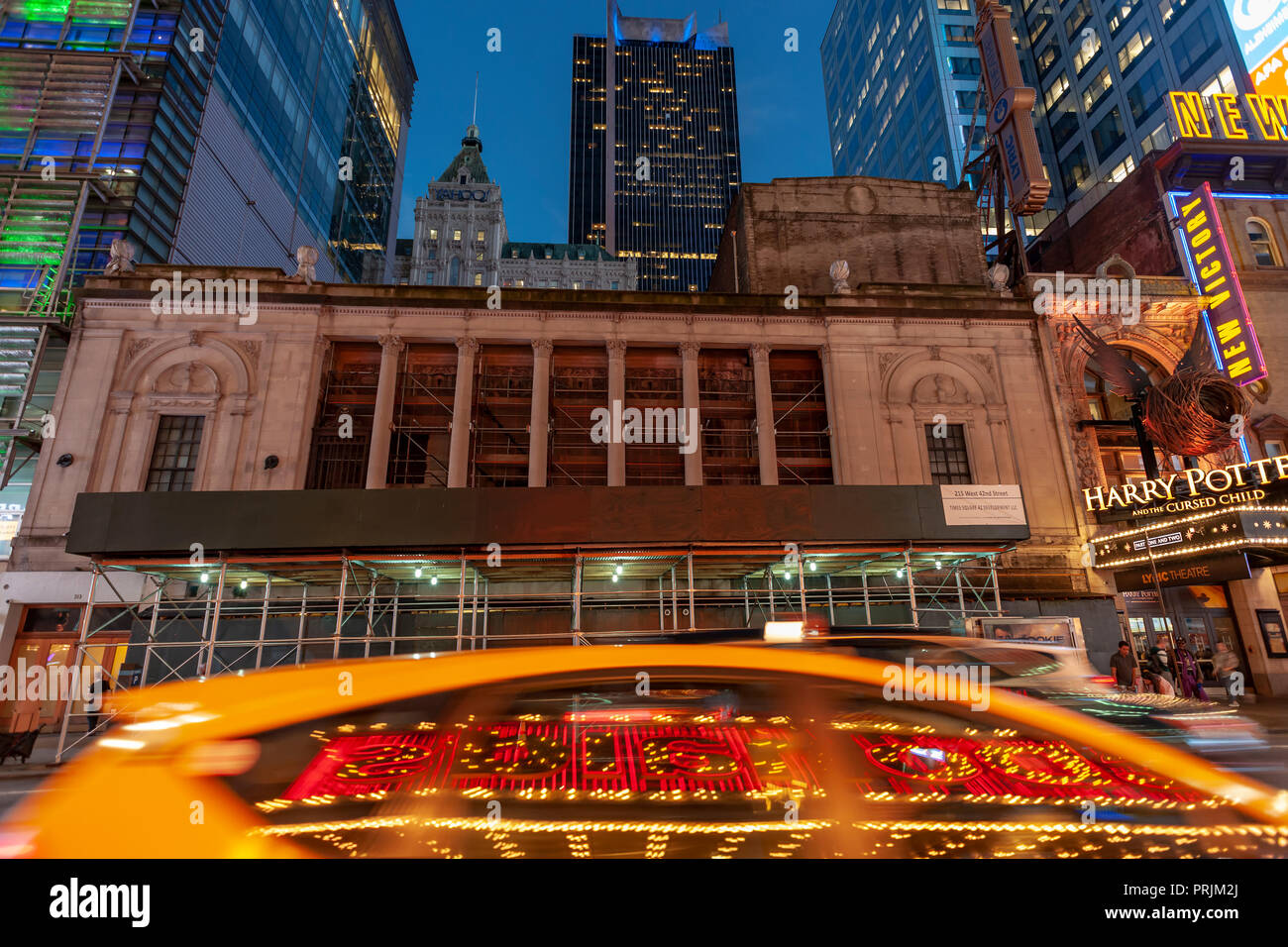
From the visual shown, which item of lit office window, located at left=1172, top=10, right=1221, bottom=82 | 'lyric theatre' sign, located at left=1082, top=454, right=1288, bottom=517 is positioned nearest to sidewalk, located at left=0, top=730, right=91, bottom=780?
'lyric theatre' sign, located at left=1082, top=454, right=1288, bottom=517

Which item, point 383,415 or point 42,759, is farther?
point 383,415

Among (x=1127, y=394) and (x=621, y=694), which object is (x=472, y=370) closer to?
(x=621, y=694)

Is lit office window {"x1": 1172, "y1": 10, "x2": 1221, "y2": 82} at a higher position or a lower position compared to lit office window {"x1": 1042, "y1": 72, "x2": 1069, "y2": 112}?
lower

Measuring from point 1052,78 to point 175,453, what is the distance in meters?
71.3

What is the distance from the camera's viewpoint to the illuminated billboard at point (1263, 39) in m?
31.9

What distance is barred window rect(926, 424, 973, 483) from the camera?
2194cm

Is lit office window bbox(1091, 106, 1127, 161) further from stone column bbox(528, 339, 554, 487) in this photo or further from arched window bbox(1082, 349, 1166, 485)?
stone column bbox(528, 339, 554, 487)

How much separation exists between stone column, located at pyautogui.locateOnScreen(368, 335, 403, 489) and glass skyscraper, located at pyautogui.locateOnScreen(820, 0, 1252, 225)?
38.0 metres

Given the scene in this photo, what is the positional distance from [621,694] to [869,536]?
12340 mm

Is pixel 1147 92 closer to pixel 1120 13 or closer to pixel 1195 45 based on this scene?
pixel 1195 45

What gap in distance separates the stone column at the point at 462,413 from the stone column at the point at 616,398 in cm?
506

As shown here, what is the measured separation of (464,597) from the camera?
1538cm

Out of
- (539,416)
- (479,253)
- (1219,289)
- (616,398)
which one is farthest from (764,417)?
(479,253)

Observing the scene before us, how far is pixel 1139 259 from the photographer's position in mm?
26969
